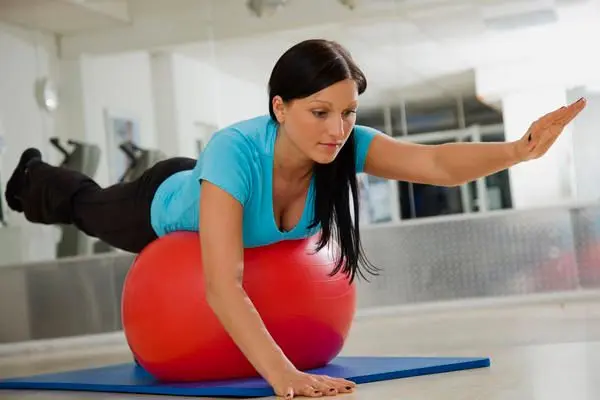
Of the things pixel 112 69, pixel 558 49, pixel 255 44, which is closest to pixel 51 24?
pixel 112 69

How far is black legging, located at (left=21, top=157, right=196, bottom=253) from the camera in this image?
3.32 meters

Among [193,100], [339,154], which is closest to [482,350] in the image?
[339,154]

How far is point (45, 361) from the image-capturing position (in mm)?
4988

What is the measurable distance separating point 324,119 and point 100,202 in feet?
4.30

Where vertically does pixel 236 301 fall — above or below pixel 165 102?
below

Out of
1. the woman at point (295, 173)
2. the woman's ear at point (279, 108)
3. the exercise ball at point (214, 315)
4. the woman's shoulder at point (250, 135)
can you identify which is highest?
the woman's ear at point (279, 108)

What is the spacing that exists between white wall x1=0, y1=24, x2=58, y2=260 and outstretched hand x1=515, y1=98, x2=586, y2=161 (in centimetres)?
430

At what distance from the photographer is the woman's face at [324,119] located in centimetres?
247

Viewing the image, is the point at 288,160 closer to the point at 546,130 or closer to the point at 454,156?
the point at 454,156

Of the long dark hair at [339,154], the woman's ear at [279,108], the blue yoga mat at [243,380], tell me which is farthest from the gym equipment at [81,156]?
A: the woman's ear at [279,108]

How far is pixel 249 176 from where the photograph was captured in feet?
8.61

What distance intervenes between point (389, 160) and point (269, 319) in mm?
577

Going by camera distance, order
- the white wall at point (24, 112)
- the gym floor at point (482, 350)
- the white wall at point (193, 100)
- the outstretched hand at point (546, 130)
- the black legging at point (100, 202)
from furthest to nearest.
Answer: the white wall at point (193, 100) → the white wall at point (24, 112) → the black legging at point (100, 202) → the outstretched hand at point (546, 130) → the gym floor at point (482, 350)

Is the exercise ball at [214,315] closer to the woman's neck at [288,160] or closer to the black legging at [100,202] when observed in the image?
the woman's neck at [288,160]
